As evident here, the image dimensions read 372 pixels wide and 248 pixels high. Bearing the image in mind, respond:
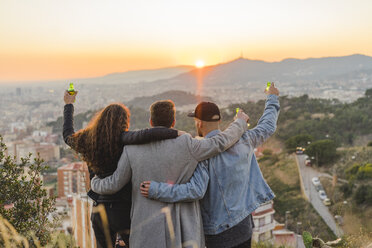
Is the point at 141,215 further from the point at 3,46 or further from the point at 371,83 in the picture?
the point at 371,83

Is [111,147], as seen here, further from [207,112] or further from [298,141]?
[298,141]

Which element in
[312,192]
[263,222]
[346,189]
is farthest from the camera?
[312,192]

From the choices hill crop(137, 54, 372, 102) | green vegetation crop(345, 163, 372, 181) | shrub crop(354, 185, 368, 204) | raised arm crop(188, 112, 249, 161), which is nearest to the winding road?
shrub crop(354, 185, 368, 204)

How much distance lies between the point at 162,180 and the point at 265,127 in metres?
0.62

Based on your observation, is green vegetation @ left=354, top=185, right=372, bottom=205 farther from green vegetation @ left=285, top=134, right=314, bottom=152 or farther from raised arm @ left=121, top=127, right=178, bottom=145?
raised arm @ left=121, top=127, right=178, bottom=145

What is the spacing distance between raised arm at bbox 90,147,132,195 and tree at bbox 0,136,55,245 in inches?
31.1

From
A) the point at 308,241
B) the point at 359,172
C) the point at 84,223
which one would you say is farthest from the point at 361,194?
the point at 84,223

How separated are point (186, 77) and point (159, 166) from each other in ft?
97.7

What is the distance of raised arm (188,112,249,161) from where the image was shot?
158 centimetres

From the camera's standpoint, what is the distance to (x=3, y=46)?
28844 mm

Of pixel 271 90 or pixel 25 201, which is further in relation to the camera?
pixel 25 201

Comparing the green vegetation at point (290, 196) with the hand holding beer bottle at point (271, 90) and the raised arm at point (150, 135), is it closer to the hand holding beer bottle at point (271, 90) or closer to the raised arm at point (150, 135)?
the hand holding beer bottle at point (271, 90)

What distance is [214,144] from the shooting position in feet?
5.25

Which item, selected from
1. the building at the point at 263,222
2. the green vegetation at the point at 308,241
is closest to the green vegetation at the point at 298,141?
the building at the point at 263,222
